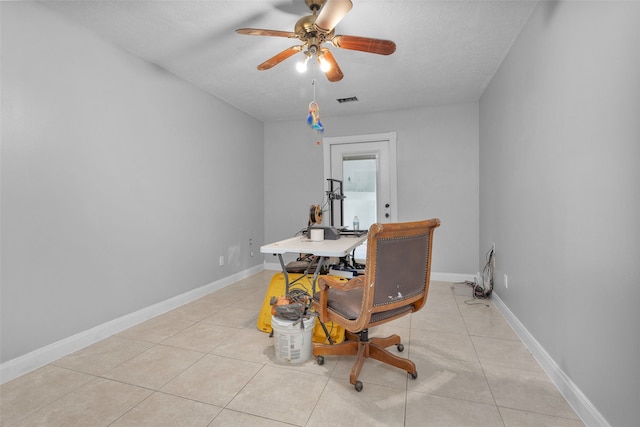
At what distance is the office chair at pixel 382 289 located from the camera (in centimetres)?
154

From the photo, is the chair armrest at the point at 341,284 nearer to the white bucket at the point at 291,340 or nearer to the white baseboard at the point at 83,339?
the white bucket at the point at 291,340

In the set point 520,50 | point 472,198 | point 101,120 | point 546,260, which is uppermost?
point 520,50

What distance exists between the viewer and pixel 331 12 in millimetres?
1527

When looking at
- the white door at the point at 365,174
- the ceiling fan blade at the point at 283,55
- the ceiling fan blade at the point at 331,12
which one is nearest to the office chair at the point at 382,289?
the ceiling fan blade at the point at 331,12

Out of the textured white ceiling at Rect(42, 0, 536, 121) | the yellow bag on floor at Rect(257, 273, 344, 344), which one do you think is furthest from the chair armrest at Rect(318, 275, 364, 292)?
the textured white ceiling at Rect(42, 0, 536, 121)

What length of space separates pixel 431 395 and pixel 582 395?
2.43 feet

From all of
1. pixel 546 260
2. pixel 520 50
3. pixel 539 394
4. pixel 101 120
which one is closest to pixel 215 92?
pixel 101 120

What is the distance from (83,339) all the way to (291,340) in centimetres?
167

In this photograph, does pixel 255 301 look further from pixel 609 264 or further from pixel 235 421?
pixel 609 264

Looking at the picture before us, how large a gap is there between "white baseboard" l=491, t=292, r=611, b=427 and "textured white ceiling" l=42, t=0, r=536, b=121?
2.43 metres

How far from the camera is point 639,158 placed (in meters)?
1.12

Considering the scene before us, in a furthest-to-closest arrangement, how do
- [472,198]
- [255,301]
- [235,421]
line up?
[472,198], [255,301], [235,421]

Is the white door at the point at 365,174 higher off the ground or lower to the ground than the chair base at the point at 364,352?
higher

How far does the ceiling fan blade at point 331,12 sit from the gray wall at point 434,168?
7.73 feet
